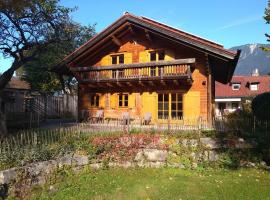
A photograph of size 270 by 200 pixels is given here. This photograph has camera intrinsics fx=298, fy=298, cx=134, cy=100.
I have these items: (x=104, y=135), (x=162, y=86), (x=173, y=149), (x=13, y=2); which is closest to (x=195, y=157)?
(x=173, y=149)

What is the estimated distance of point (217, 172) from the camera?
11.3 m

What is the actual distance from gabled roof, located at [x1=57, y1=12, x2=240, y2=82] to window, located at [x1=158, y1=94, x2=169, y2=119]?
4.02 metres

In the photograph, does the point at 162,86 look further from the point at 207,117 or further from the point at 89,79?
the point at 89,79

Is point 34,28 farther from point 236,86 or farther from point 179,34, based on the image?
point 236,86

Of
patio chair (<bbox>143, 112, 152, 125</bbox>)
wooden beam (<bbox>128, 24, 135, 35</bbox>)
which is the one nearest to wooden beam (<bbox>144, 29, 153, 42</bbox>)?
wooden beam (<bbox>128, 24, 135, 35</bbox>)

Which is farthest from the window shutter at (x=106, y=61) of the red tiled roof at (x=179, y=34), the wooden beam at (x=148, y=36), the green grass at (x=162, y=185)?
the green grass at (x=162, y=185)

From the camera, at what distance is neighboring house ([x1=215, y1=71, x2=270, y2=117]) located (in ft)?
156

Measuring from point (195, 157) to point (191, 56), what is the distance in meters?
9.75

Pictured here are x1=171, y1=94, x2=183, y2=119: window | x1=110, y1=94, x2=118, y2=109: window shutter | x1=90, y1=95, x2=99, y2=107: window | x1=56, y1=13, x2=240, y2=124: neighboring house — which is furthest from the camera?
x1=90, y1=95, x2=99, y2=107: window

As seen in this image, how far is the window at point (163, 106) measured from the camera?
20.7 meters

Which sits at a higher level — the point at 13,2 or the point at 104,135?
the point at 13,2

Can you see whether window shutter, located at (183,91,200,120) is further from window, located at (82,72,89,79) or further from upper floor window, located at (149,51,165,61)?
window, located at (82,72,89,79)

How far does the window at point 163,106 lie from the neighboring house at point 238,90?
2841 centimetres

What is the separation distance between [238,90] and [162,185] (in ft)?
140
